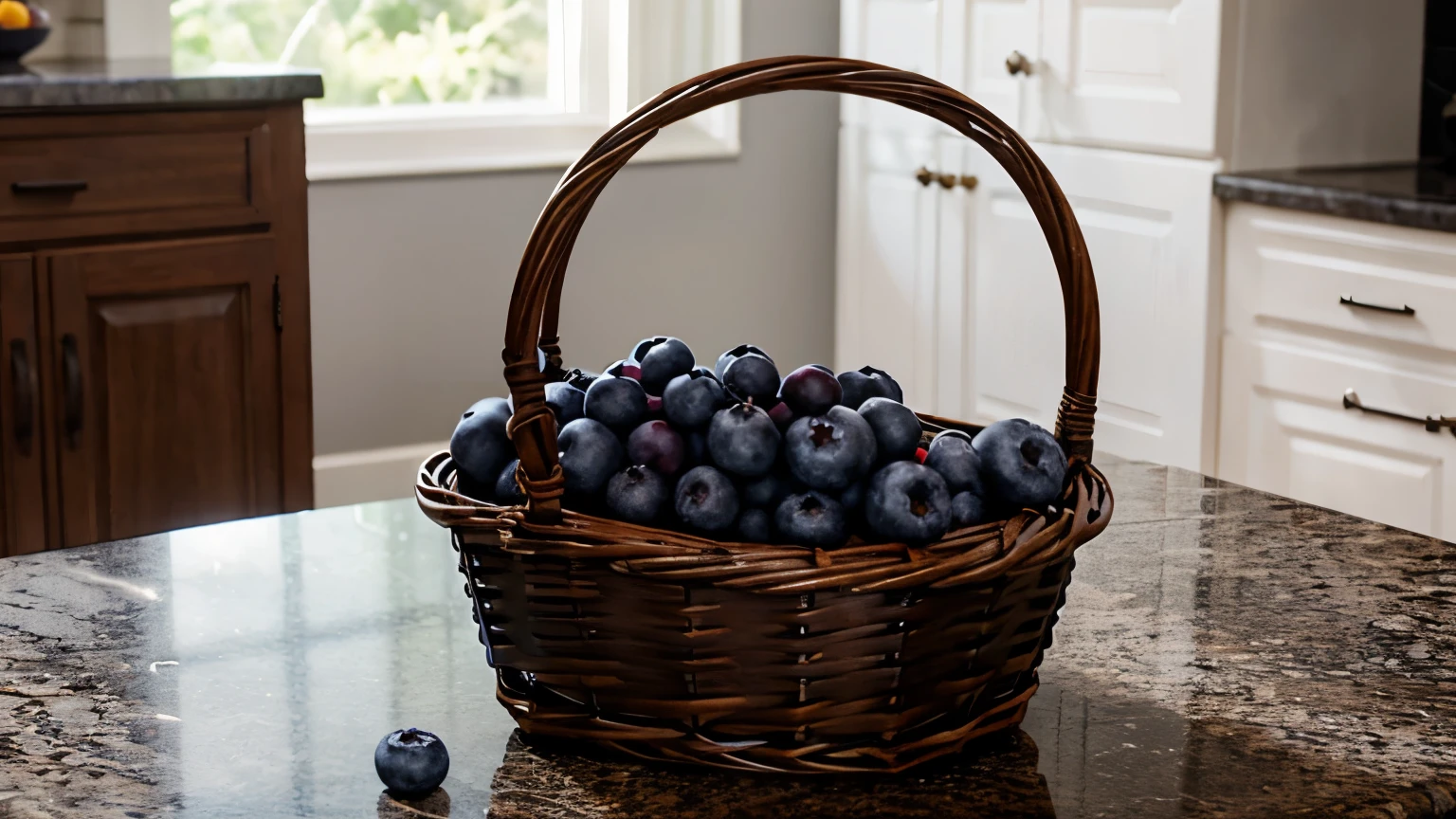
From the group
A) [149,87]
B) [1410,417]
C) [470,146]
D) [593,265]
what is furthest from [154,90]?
[1410,417]

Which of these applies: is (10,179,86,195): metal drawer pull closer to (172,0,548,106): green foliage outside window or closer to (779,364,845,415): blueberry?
(172,0,548,106): green foliage outside window

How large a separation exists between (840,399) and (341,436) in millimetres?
2888

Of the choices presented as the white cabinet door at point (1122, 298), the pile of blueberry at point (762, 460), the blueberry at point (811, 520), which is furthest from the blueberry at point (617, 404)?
the white cabinet door at point (1122, 298)

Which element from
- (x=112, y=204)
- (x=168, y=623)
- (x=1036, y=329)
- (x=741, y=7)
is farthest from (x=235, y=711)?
(x=741, y=7)

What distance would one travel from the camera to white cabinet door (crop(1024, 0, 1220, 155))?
276cm

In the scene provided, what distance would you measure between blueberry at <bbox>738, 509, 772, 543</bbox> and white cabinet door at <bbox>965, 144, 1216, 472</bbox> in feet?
7.21

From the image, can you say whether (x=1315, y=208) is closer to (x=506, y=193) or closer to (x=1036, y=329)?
(x=1036, y=329)

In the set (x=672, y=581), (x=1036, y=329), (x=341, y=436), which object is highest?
(x=672, y=581)

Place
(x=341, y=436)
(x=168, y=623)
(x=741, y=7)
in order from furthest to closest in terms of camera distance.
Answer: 1. (x=741, y=7)
2. (x=341, y=436)
3. (x=168, y=623)

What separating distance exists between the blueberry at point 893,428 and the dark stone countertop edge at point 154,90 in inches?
73.2

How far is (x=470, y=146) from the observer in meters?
3.64

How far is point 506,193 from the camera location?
3.64 meters

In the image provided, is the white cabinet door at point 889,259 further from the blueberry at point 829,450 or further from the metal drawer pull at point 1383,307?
the blueberry at point 829,450

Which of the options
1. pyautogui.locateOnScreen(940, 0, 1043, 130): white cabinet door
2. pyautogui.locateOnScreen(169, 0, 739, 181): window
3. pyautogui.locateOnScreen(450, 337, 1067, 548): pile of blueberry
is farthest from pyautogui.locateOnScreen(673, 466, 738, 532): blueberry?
pyautogui.locateOnScreen(169, 0, 739, 181): window
